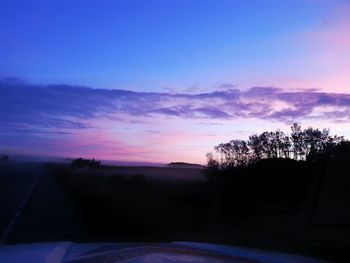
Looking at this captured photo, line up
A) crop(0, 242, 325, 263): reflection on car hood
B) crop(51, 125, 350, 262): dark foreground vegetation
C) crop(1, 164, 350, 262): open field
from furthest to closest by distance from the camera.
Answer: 1. crop(51, 125, 350, 262): dark foreground vegetation
2. crop(1, 164, 350, 262): open field
3. crop(0, 242, 325, 263): reflection on car hood

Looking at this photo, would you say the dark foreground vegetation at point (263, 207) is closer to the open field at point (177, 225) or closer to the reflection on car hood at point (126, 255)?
the open field at point (177, 225)

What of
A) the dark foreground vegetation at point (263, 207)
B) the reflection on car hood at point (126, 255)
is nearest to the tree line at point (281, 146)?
the dark foreground vegetation at point (263, 207)

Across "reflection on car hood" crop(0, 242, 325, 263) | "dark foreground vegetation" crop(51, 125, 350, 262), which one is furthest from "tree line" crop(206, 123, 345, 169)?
"reflection on car hood" crop(0, 242, 325, 263)

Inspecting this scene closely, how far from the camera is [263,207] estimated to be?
2289 centimetres

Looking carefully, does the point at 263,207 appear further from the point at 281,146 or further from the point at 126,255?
the point at 126,255

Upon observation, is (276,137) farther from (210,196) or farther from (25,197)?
(25,197)

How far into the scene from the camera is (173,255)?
436 centimetres

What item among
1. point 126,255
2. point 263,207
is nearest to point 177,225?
point 263,207

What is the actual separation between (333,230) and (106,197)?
11.1m

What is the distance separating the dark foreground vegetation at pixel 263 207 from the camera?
16672 millimetres

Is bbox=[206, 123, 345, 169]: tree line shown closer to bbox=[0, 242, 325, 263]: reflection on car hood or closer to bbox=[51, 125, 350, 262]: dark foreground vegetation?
bbox=[51, 125, 350, 262]: dark foreground vegetation

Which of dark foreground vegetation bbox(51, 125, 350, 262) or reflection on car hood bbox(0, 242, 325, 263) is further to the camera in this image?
dark foreground vegetation bbox(51, 125, 350, 262)

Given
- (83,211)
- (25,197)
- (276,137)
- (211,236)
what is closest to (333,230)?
(211,236)

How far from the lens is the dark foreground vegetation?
16672 mm
